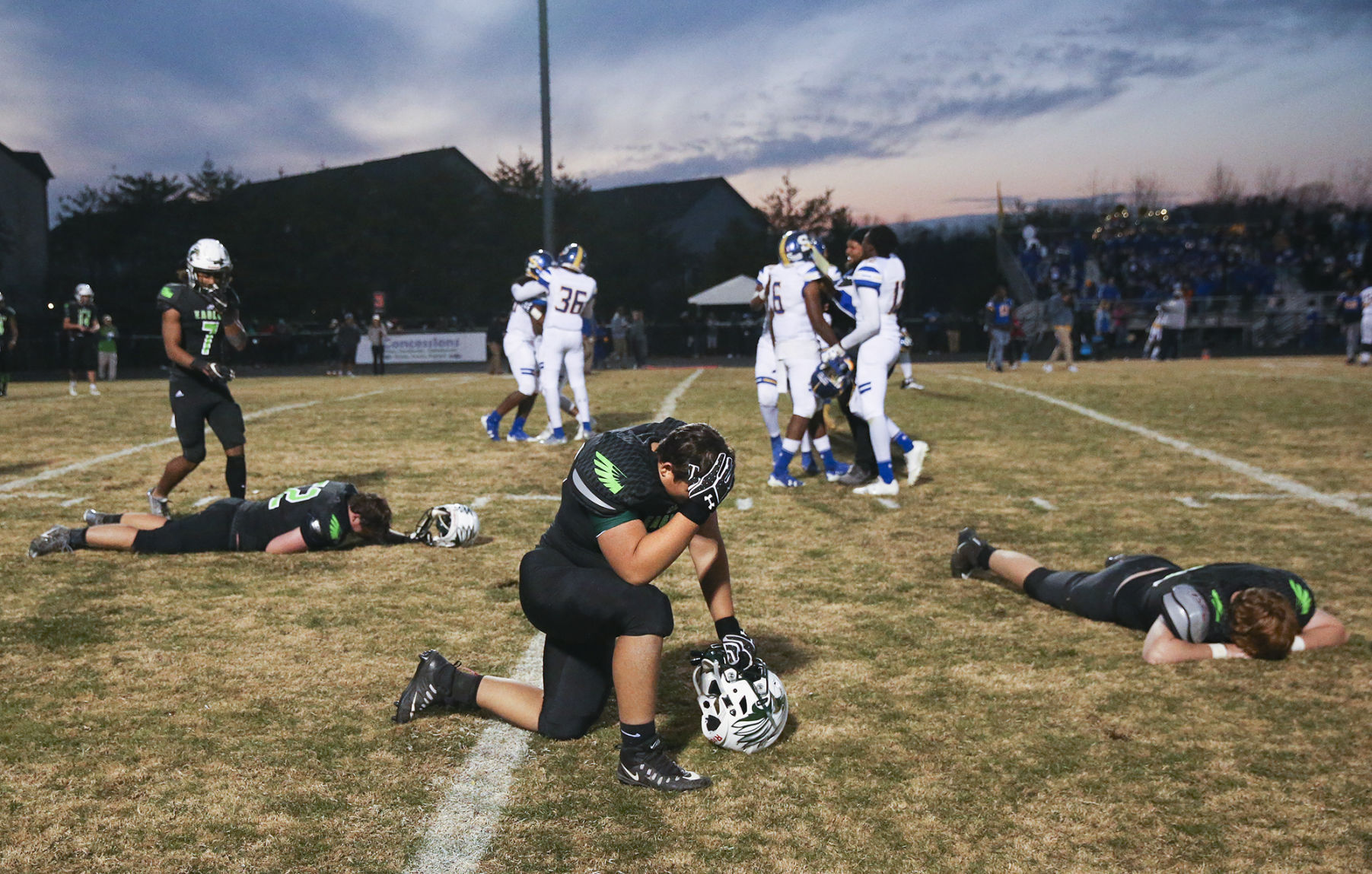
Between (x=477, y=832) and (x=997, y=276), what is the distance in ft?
158

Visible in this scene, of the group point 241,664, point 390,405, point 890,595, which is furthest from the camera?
point 390,405

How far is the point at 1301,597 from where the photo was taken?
484 cm

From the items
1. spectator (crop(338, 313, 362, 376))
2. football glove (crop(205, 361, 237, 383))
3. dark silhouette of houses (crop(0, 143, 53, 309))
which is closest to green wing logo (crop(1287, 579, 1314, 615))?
football glove (crop(205, 361, 237, 383))

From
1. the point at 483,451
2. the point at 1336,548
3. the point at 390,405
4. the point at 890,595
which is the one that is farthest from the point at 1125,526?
the point at 390,405

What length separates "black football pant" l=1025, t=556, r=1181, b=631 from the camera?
16.8 ft

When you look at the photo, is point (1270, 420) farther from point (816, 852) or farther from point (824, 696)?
point (816, 852)

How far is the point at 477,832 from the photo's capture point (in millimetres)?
3250

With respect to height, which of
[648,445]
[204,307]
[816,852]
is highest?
[204,307]

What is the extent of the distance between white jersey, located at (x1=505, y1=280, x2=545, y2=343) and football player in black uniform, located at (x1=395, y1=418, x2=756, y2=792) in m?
8.74

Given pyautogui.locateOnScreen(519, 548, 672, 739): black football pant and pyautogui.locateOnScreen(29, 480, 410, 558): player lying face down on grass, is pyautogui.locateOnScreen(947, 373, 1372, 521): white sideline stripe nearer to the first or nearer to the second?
pyautogui.locateOnScreen(519, 548, 672, 739): black football pant

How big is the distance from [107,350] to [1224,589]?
25.7 meters

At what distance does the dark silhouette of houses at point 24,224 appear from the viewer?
145ft

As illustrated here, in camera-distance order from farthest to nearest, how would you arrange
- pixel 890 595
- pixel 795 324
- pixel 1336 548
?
pixel 795 324, pixel 1336 548, pixel 890 595

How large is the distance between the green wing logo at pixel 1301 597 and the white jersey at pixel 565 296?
8.54m
